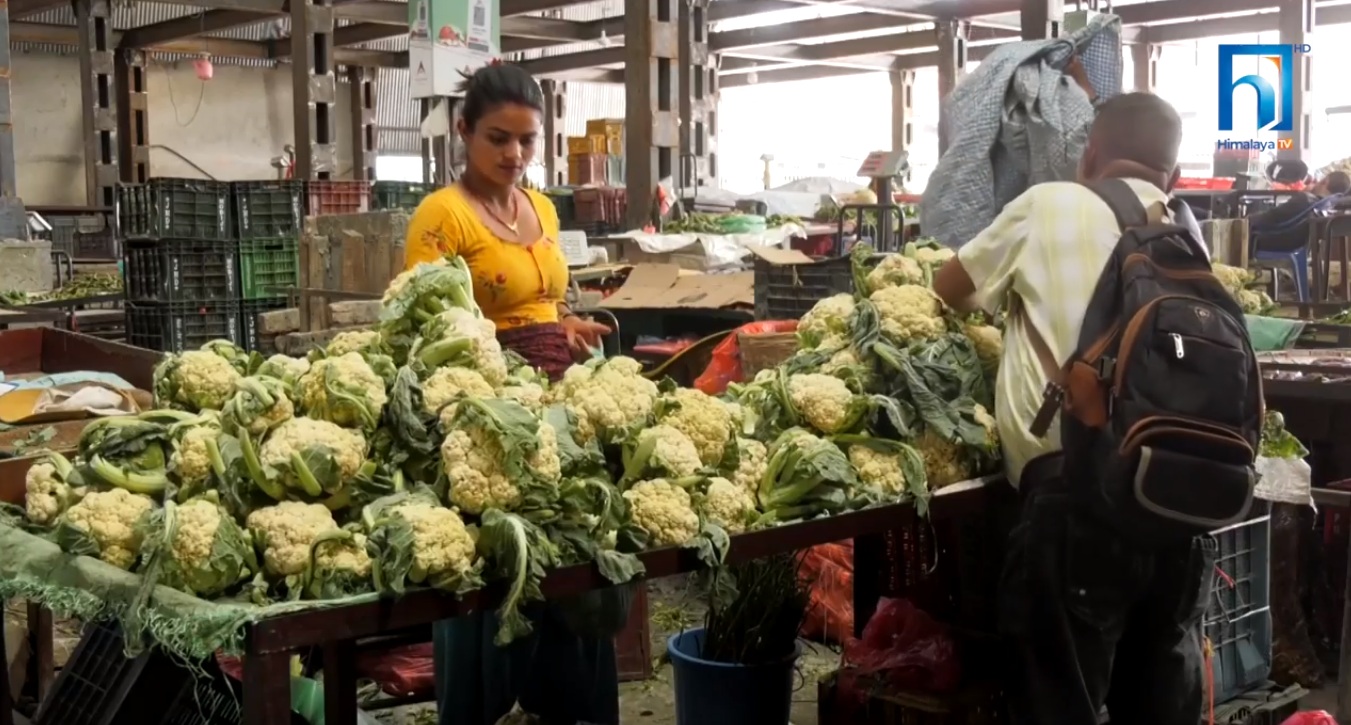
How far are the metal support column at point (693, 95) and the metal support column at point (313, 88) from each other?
3244 mm

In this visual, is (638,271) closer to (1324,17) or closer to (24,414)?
(24,414)

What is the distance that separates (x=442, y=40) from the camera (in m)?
7.00

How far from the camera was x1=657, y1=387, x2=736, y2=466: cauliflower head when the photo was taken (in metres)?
2.63

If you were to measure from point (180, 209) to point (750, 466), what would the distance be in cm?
611

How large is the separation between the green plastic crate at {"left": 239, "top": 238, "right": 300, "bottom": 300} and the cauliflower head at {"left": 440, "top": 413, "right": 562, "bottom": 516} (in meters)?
6.11

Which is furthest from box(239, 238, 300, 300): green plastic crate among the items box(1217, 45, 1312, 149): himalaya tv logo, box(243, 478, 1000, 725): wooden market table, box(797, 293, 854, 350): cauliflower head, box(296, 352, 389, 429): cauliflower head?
box(1217, 45, 1312, 149): himalaya tv logo

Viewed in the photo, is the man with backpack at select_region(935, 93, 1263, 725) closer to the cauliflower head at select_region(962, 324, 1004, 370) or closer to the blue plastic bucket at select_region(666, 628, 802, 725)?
the cauliflower head at select_region(962, 324, 1004, 370)

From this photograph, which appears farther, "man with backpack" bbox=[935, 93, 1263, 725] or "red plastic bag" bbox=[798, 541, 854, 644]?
"red plastic bag" bbox=[798, 541, 854, 644]

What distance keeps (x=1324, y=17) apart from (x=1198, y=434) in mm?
15126

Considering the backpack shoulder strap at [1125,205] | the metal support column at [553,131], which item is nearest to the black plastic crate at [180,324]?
the backpack shoulder strap at [1125,205]

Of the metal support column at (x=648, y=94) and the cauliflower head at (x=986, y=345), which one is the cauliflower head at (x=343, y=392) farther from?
the metal support column at (x=648, y=94)

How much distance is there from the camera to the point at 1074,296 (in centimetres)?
276

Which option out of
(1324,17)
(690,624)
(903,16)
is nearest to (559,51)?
(903,16)

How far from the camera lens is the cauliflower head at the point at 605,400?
2520 mm
